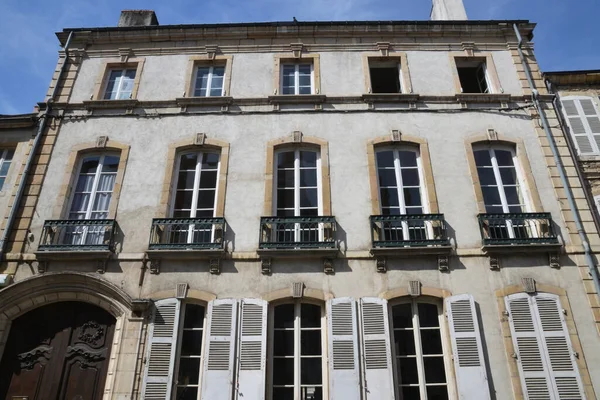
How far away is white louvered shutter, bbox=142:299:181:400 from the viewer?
23.1ft

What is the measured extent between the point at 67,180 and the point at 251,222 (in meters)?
3.90

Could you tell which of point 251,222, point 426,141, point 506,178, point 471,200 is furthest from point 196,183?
point 506,178

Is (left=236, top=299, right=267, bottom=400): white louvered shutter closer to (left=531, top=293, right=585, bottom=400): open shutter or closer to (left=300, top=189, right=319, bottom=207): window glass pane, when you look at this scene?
(left=300, top=189, right=319, bottom=207): window glass pane

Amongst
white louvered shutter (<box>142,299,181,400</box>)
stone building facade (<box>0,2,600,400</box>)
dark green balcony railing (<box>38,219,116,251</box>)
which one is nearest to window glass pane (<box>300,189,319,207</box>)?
stone building facade (<box>0,2,600,400</box>)

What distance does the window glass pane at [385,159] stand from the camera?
9133 mm

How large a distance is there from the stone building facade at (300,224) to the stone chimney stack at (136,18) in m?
1.12

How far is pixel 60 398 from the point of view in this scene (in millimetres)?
7246

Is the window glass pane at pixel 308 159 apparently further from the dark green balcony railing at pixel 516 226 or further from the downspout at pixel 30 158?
the downspout at pixel 30 158

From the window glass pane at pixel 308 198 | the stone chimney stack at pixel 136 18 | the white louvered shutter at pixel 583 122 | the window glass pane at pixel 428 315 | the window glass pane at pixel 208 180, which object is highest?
the stone chimney stack at pixel 136 18

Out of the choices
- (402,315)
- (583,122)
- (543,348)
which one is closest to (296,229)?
(402,315)

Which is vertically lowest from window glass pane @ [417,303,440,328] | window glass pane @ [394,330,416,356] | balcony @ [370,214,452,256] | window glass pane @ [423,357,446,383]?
window glass pane @ [423,357,446,383]

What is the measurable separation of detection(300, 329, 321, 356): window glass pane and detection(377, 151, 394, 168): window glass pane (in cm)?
360

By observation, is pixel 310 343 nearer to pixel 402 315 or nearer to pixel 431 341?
pixel 402 315

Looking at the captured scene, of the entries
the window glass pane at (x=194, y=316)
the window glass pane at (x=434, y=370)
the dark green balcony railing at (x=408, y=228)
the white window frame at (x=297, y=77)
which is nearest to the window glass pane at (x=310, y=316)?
the dark green balcony railing at (x=408, y=228)
